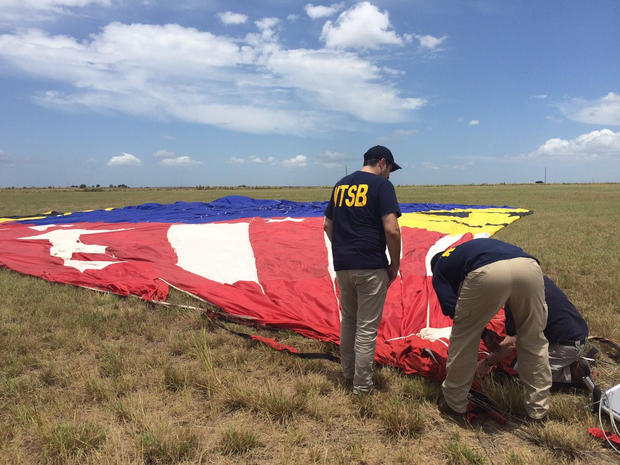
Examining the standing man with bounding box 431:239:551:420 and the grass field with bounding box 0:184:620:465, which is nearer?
the grass field with bounding box 0:184:620:465

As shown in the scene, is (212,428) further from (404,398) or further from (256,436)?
(404,398)

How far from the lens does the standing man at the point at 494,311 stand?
8.57ft

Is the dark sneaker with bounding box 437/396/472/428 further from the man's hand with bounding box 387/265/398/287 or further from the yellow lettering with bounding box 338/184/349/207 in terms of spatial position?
the yellow lettering with bounding box 338/184/349/207

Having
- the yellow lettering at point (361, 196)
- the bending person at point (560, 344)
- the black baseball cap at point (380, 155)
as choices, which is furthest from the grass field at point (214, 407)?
the black baseball cap at point (380, 155)

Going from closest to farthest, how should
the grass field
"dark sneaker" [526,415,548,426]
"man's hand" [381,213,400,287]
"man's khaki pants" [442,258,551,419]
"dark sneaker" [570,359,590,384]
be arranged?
the grass field, "man's khaki pants" [442,258,551,419], "dark sneaker" [526,415,548,426], "man's hand" [381,213,400,287], "dark sneaker" [570,359,590,384]

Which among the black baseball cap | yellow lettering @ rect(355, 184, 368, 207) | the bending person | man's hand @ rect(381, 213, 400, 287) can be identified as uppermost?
the black baseball cap

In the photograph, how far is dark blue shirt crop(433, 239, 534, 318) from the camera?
8.84 feet

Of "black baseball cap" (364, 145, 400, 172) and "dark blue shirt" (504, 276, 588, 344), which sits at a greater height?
"black baseball cap" (364, 145, 400, 172)

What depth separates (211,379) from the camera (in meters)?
3.26

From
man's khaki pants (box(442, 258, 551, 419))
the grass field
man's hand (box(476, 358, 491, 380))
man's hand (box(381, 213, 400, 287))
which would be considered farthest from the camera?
man's hand (box(476, 358, 491, 380))

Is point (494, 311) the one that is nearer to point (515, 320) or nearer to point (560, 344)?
point (515, 320)

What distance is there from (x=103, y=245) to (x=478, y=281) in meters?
7.03

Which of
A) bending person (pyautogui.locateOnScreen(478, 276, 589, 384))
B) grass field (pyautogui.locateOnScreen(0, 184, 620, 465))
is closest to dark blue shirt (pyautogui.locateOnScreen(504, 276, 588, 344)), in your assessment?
bending person (pyautogui.locateOnScreen(478, 276, 589, 384))

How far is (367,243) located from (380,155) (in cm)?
73
